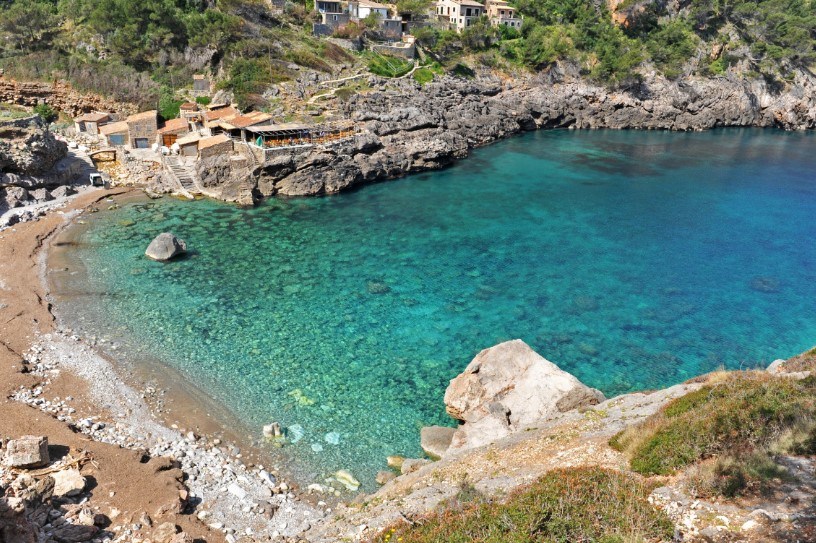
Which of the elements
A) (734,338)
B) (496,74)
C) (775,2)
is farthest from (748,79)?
(734,338)

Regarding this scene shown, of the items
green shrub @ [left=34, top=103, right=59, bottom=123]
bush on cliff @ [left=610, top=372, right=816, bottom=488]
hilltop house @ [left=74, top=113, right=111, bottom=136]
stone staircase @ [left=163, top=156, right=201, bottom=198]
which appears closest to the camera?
bush on cliff @ [left=610, top=372, right=816, bottom=488]

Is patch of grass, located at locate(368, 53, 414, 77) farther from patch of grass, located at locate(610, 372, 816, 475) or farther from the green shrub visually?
patch of grass, located at locate(610, 372, 816, 475)

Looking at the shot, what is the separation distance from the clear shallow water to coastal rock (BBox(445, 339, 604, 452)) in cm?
185

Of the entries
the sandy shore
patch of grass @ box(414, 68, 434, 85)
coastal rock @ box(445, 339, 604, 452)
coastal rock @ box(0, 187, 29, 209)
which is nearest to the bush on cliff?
coastal rock @ box(445, 339, 604, 452)

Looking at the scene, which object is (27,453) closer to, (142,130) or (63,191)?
(63,191)

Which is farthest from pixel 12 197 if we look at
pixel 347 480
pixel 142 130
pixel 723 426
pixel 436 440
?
pixel 723 426

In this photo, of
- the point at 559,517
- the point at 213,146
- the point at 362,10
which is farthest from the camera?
the point at 362,10

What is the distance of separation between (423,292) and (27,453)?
74.1ft

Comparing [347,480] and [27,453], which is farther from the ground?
[27,453]

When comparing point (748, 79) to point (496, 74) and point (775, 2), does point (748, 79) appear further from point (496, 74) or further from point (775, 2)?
point (496, 74)

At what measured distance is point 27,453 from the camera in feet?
55.8

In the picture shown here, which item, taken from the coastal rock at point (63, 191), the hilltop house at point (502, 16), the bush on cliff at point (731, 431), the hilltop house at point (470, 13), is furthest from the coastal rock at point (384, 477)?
the hilltop house at point (502, 16)

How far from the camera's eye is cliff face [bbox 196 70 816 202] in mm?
52500

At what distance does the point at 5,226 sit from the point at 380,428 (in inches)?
1404
